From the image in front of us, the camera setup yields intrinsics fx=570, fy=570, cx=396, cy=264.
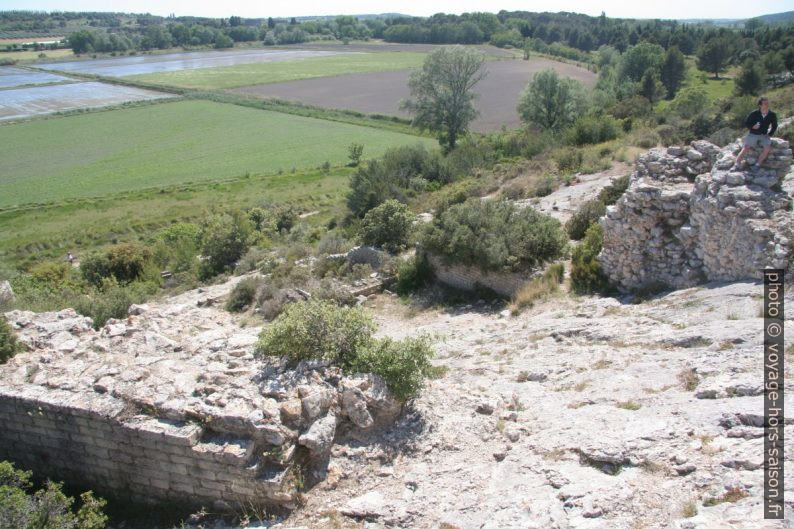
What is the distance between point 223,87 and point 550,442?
324 feet

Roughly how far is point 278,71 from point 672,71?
249ft

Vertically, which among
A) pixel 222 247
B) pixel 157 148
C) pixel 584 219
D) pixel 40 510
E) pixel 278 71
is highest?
pixel 278 71

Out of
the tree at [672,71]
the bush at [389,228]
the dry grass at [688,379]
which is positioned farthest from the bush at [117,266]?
the tree at [672,71]

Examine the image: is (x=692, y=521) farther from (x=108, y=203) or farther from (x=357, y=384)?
(x=108, y=203)

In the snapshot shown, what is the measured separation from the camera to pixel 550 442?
8.08 meters

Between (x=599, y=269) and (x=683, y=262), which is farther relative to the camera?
(x=599, y=269)

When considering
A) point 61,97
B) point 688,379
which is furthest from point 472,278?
point 61,97

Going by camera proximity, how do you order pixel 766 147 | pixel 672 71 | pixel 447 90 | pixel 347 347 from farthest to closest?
pixel 672 71 → pixel 447 90 → pixel 766 147 → pixel 347 347

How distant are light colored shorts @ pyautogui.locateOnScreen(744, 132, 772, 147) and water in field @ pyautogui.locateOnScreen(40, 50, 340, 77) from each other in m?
123

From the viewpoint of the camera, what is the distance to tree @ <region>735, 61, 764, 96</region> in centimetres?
5325

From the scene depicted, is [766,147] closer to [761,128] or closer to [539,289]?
[761,128]

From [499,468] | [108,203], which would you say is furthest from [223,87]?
[499,468]

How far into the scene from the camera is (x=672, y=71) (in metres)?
Result: 67.0

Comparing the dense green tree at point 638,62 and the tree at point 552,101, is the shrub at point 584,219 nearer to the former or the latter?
the tree at point 552,101
